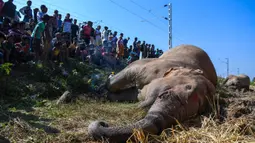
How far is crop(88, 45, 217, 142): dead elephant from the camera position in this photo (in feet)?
12.2

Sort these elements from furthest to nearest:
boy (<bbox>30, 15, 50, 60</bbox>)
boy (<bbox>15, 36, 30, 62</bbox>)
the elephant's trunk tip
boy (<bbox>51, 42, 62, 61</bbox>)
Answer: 1. boy (<bbox>51, 42, 62, 61</bbox>)
2. boy (<bbox>30, 15, 50, 60</bbox>)
3. boy (<bbox>15, 36, 30, 62</bbox>)
4. the elephant's trunk tip

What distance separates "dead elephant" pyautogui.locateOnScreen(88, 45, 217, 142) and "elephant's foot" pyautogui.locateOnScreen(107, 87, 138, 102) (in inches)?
3.0

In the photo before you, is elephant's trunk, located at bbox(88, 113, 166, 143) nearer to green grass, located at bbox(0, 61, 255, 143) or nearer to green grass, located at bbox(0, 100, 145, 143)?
green grass, located at bbox(0, 61, 255, 143)

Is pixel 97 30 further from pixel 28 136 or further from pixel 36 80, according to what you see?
pixel 28 136

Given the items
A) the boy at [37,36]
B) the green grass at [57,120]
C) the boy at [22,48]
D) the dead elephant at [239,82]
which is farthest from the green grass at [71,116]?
the dead elephant at [239,82]

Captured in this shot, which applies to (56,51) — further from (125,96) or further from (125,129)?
(125,129)

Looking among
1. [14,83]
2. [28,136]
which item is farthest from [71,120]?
[14,83]

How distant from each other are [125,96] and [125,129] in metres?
3.71

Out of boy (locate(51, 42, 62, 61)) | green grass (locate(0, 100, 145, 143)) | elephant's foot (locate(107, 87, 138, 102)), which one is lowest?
green grass (locate(0, 100, 145, 143))

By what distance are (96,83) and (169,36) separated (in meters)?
16.4

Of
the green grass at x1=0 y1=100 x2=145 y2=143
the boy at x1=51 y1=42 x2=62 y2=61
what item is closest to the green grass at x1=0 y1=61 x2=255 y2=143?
the green grass at x1=0 y1=100 x2=145 y2=143

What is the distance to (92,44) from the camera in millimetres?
14773

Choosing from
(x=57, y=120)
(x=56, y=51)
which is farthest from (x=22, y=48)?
(x=57, y=120)

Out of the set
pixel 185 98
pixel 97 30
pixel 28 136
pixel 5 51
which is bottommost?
pixel 28 136
